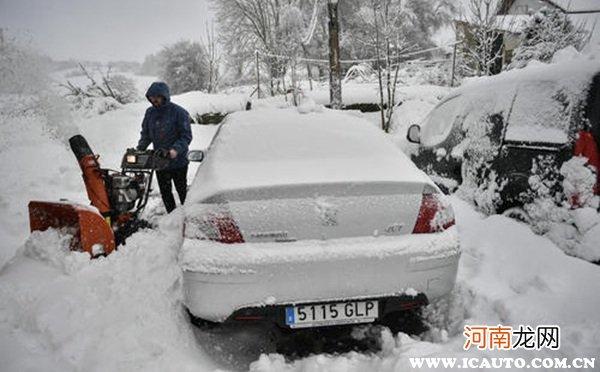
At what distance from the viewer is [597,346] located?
2240mm

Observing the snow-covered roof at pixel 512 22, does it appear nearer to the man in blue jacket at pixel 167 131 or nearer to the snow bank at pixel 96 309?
the man in blue jacket at pixel 167 131

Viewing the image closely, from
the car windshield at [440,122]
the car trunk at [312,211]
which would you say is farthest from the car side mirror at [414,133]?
the car trunk at [312,211]

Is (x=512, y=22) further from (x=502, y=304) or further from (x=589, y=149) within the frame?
(x=502, y=304)

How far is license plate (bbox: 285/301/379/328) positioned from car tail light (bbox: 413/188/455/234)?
0.52m

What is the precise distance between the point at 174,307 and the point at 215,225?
0.94 meters

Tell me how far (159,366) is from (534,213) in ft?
9.87

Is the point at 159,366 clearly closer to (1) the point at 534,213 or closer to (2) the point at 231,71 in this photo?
(1) the point at 534,213

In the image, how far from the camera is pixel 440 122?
4891 mm

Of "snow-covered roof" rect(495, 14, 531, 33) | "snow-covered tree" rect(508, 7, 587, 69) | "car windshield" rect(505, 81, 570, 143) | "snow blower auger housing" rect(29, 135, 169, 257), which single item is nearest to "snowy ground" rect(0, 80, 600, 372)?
"snow blower auger housing" rect(29, 135, 169, 257)

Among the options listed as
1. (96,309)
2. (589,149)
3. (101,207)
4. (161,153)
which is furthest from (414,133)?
(96,309)

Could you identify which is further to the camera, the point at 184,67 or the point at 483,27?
the point at 184,67

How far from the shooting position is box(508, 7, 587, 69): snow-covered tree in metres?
12.5

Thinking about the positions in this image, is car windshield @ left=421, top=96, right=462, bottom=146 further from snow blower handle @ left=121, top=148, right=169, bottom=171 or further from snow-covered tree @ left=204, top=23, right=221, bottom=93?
snow-covered tree @ left=204, top=23, right=221, bottom=93

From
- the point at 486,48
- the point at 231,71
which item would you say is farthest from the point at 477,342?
the point at 231,71
